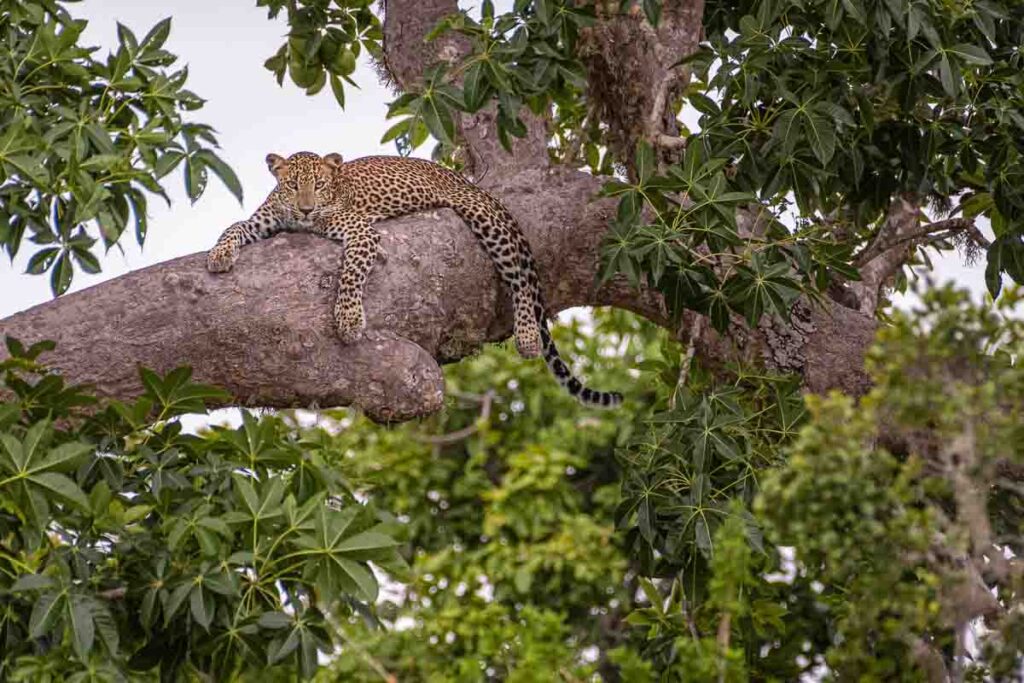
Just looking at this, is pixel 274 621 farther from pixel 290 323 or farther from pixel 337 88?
pixel 337 88

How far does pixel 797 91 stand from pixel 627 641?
102 inches

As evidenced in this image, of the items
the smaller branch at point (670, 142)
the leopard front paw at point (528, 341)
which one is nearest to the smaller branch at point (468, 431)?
the leopard front paw at point (528, 341)

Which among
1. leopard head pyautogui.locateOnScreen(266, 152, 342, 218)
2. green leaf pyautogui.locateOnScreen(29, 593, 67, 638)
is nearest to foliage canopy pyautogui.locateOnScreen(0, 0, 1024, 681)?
green leaf pyautogui.locateOnScreen(29, 593, 67, 638)

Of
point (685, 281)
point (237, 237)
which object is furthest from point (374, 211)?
point (685, 281)

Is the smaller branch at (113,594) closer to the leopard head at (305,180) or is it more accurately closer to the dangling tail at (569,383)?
the leopard head at (305,180)

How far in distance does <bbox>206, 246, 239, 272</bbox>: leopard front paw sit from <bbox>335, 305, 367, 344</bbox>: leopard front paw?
457mm

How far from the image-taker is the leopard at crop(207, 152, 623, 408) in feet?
22.8

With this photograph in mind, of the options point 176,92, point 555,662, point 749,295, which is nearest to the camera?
point 555,662

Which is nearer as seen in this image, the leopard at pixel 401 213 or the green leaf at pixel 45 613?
the green leaf at pixel 45 613

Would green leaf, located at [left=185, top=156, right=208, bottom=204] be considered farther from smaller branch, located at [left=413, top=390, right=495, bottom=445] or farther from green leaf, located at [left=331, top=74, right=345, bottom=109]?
smaller branch, located at [left=413, top=390, right=495, bottom=445]

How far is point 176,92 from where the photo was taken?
540 cm

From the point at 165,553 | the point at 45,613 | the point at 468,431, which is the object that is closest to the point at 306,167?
the point at 468,431

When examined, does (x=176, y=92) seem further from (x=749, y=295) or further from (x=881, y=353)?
(x=881, y=353)

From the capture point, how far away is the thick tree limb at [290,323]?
5902 millimetres
